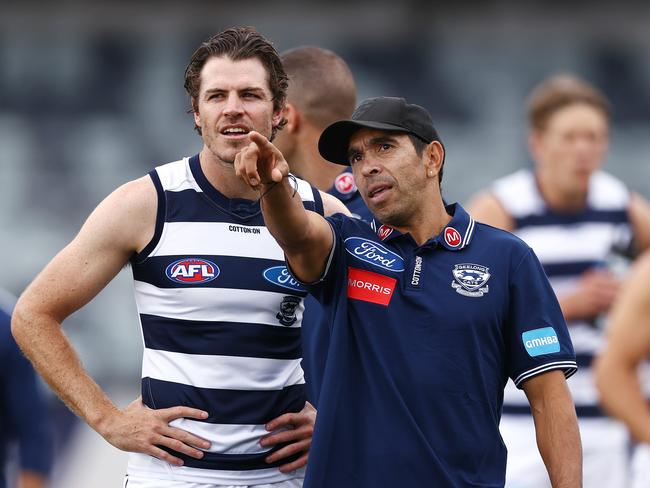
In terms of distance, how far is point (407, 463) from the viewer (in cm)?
419

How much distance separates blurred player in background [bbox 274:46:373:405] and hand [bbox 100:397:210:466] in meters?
1.52

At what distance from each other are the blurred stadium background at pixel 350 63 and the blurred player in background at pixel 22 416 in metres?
8.71

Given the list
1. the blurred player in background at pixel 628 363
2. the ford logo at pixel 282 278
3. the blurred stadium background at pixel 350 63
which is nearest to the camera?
the ford logo at pixel 282 278

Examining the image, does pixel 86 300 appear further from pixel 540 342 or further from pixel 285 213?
pixel 540 342

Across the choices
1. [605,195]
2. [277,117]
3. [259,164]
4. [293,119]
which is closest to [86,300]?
[277,117]

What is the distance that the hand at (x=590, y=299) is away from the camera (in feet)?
23.7

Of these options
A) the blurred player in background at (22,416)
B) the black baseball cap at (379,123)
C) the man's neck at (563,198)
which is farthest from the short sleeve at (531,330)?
the man's neck at (563,198)

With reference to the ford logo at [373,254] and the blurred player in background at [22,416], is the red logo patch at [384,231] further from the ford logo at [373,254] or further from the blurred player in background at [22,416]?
the blurred player in background at [22,416]

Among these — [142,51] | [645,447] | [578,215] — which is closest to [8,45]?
[142,51]

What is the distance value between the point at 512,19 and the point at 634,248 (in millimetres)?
8390

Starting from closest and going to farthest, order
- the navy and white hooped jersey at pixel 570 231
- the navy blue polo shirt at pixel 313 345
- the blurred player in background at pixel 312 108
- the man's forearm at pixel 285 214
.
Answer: the man's forearm at pixel 285 214, the navy blue polo shirt at pixel 313 345, the blurred player in background at pixel 312 108, the navy and white hooped jersey at pixel 570 231

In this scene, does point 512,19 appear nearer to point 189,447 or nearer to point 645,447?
point 645,447

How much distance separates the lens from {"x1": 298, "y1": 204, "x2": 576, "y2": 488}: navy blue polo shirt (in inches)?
165

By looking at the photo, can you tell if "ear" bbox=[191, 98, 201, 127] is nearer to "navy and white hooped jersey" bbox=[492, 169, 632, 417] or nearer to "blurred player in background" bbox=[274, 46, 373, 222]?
"blurred player in background" bbox=[274, 46, 373, 222]
